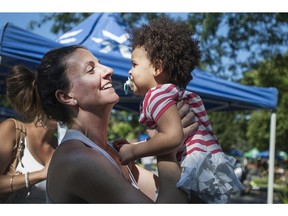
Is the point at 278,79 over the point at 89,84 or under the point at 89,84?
under

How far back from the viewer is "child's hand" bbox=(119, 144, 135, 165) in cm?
172

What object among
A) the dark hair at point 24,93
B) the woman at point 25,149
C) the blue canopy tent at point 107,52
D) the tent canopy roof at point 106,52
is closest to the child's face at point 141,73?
the woman at point 25,149

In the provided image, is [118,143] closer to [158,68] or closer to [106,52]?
[158,68]

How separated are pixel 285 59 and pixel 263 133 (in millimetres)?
14424

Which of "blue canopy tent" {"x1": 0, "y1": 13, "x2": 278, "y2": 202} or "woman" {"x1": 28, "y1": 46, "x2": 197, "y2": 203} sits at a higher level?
"woman" {"x1": 28, "y1": 46, "x2": 197, "y2": 203}

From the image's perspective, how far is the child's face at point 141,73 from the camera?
74.6 inches

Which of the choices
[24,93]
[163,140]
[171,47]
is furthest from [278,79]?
[163,140]

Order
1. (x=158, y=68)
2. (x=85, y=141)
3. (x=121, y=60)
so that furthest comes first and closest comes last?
(x=121, y=60) < (x=158, y=68) < (x=85, y=141)

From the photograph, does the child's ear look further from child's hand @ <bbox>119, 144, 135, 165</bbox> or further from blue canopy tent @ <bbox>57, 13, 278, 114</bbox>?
blue canopy tent @ <bbox>57, 13, 278, 114</bbox>

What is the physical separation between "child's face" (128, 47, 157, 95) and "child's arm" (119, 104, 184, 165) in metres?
0.23

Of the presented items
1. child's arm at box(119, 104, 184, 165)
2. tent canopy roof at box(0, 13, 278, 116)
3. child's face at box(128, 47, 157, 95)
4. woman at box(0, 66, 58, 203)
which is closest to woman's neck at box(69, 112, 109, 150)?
child's arm at box(119, 104, 184, 165)

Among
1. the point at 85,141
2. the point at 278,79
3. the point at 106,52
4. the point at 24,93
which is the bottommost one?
the point at 278,79

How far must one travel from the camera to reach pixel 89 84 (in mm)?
1686

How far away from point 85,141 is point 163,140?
277 mm
